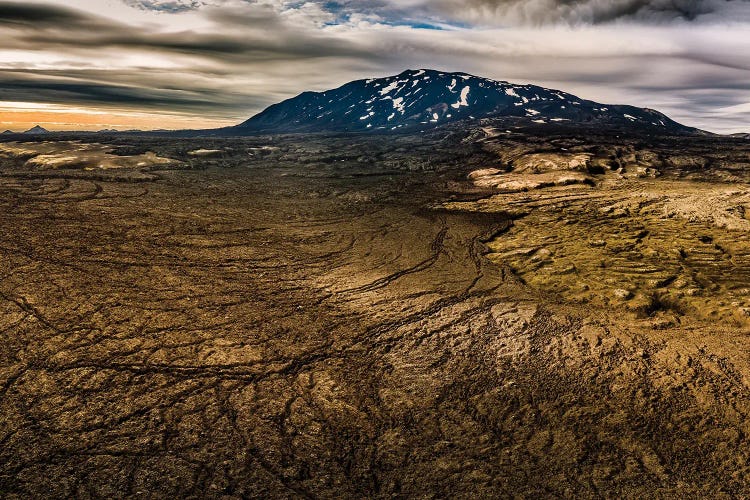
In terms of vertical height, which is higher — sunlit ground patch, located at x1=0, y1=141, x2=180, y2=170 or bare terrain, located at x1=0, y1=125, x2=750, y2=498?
sunlit ground patch, located at x1=0, y1=141, x2=180, y2=170

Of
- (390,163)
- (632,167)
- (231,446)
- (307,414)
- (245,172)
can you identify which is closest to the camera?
(231,446)

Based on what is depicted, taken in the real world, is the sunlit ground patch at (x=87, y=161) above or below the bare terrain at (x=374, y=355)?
above

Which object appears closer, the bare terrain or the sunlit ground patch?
the bare terrain

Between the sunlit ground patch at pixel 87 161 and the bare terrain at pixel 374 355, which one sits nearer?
the bare terrain at pixel 374 355

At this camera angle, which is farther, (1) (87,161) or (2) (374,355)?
(1) (87,161)

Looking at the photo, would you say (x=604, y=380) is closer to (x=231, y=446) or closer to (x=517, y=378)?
(x=517, y=378)

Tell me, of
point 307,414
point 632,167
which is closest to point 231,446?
point 307,414

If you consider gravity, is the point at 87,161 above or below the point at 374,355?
above

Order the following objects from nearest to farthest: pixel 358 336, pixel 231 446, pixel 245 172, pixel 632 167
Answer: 1. pixel 231 446
2. pixel 358 336
3. pixel 632 167
4. pixel 245 172
